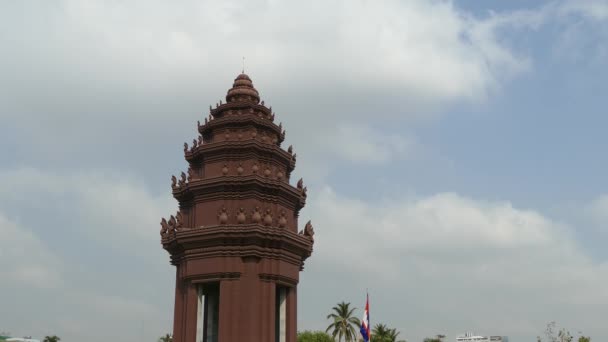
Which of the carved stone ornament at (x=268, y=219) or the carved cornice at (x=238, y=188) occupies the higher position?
the carved cornice at (x=238, y=188)

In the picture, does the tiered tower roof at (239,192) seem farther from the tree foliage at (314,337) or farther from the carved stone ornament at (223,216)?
the tree foliage at (314,337)

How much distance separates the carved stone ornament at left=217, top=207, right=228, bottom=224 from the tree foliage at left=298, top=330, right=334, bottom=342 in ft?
167

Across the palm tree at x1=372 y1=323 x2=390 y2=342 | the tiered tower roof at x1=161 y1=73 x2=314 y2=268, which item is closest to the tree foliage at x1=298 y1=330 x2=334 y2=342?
the palm tree at x1=372 y1=323 x2=390 y2=342

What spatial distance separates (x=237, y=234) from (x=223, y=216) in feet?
3.94

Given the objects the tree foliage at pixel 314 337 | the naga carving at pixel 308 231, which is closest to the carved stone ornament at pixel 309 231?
the naga carving at pixel 308 231

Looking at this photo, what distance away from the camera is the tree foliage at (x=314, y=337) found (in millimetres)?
78694

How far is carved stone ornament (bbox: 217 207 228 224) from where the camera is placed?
3038cm

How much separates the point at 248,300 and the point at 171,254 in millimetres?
5626

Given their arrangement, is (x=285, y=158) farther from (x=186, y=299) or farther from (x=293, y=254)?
(x=186, y=299)

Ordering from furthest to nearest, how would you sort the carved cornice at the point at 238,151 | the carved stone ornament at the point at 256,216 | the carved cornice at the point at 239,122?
the carved cornice at the point at 239,122, the carved cornice at the point at 238,151, the carved stone ornament at the point at 256,216

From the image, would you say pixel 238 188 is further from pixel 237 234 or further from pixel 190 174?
pixel 190 174

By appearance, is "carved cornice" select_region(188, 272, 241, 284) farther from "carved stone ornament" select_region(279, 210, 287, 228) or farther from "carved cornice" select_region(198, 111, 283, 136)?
"carved cornice" select_region(198, 111, 283, 136)

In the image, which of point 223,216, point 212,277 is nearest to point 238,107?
point 223,216

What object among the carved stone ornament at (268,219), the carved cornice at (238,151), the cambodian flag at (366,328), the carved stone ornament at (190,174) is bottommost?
the cambodian flag at (366,328)
